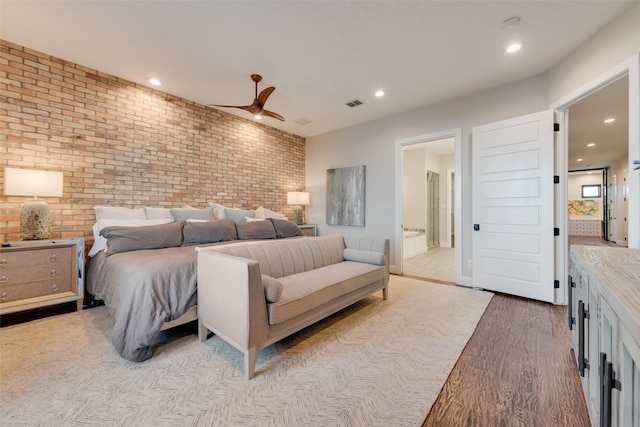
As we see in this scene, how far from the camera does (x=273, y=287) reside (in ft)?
6.03

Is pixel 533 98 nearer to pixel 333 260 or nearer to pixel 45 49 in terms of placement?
pixel 333 260

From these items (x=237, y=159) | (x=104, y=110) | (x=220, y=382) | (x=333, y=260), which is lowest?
(x=220, y=382)

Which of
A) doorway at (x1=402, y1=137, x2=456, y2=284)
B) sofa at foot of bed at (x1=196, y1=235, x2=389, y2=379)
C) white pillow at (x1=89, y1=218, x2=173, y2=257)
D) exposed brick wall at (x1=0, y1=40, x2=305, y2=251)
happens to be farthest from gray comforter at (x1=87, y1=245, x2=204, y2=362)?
doorway at (x1=402, y1=137, x2=456, y2=284)

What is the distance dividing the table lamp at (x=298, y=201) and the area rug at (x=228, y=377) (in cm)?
316

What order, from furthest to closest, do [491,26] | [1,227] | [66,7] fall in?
[1,227] → [491,26] → [66,7]

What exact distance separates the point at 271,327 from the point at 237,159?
11.6 feet

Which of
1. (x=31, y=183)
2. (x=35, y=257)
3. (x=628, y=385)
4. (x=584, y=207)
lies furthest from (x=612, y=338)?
(x=584, y=207)

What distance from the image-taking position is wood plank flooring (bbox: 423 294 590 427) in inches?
54.2

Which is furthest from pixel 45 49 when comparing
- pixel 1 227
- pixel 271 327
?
pixel 271 327

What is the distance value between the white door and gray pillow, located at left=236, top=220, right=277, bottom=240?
9.53 feet

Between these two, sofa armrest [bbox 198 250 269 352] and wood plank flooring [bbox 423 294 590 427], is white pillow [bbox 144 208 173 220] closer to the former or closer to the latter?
sofa armrest [bbox 198 250 269 352]

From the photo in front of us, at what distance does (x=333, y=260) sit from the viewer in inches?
123

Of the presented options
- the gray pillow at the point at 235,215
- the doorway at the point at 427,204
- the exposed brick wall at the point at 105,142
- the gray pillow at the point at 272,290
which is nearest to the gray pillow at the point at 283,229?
the gray pillow at the point at 235,215

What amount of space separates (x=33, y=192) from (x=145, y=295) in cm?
→ 187
